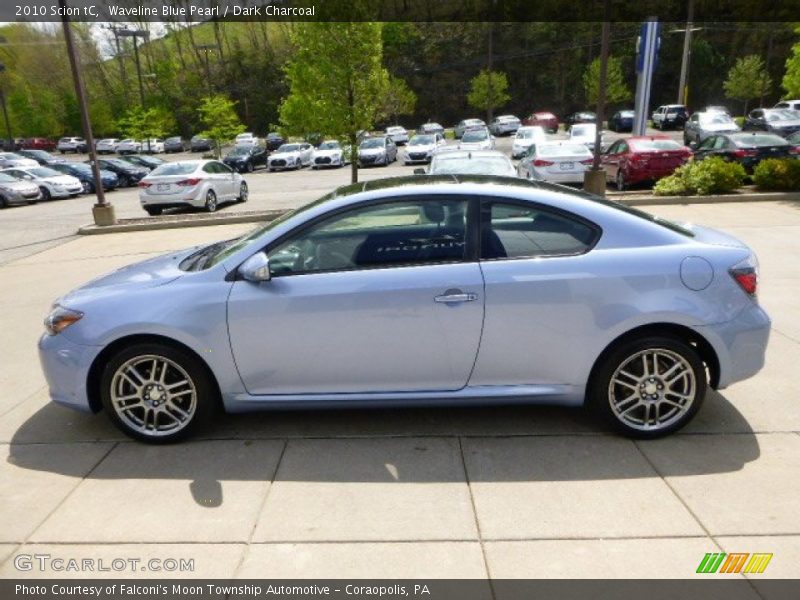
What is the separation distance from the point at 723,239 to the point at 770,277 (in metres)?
3.92

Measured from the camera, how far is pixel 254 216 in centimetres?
1338

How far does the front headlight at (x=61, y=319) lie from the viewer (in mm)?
3621

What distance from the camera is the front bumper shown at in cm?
359

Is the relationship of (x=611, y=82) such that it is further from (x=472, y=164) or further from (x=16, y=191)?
(x=472, y=164)

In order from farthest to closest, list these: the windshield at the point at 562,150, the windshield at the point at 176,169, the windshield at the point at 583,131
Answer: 1. the windshield at the point at 583,131
2. the windshield at the point at 176,169
3. the windshield at the point at 562,150

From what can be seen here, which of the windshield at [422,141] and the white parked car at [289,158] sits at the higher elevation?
the windshield at [422,141]

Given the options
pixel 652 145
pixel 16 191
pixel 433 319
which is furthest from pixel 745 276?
pixel 16 191

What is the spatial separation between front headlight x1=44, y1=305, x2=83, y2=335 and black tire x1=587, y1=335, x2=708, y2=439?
316 cm

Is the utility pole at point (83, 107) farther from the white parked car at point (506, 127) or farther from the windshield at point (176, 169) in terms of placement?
the white parked car at point (506, 127)

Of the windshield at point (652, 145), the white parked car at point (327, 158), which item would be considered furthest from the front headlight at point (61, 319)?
the white parked car at point (327, 158)

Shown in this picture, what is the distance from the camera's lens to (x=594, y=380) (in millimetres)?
3498

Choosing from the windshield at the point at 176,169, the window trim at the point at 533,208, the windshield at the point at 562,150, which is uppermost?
the window trim at the point at 533,208

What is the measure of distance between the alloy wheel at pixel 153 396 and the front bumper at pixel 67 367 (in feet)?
0.62
